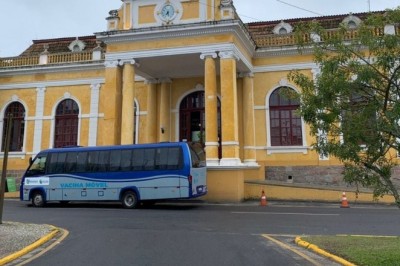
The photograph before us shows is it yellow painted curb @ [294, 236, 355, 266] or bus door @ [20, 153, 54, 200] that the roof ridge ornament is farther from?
yellow painted curb @ [294, 236, 355, 266]

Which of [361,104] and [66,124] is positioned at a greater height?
[66,124]

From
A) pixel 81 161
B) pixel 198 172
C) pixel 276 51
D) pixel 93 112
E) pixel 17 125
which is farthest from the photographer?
pixel 17 125

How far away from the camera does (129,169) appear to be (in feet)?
58.3

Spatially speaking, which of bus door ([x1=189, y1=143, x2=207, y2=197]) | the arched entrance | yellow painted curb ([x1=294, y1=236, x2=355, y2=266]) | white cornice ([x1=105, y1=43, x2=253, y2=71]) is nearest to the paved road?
yellow painted curb ([x1=294, y1=236, x2=355, y2=266])

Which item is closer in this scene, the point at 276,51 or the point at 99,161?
the point at 99,161

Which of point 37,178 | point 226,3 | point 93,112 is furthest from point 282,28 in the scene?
point 37,178

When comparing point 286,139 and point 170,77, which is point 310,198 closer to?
point 286,139

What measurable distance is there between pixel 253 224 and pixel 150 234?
3.52 m

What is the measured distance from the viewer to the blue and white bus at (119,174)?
17.0 m

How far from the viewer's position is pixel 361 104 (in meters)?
7.10

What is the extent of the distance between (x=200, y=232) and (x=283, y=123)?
563 inches

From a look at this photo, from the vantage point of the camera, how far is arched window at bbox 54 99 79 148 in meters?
27.1

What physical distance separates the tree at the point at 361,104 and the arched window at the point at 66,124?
73.4ft

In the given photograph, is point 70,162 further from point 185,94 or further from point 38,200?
point 185,94
